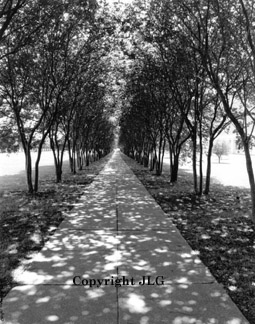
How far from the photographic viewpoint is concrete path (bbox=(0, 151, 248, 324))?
12.0 feet

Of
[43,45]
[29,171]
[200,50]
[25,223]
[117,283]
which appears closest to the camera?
[117,283]

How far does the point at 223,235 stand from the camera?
7.27 meters

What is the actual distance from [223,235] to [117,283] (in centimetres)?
373

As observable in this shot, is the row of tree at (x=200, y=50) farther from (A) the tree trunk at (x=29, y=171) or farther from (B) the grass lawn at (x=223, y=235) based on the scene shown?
(A) the tree trunk at (x=29, y=171)

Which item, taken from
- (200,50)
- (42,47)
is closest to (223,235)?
(200,50)

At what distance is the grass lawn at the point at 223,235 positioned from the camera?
453 centimetres

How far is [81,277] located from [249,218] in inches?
252

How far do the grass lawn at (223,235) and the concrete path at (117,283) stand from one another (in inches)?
9.9

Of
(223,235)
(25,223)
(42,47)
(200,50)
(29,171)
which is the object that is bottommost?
(223,235)

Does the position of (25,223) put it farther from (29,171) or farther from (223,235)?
(29,171)

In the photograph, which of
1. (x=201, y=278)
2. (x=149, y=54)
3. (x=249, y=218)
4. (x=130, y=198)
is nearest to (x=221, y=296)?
(x=201, y=278)

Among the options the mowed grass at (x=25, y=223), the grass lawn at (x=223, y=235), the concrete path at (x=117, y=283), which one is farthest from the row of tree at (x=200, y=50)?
the mowed grass at (x=25, y=223)

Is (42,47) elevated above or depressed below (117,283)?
above

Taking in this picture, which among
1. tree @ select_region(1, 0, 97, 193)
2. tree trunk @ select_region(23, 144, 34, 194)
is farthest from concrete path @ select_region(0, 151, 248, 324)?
tree @ select_region(1, 0, 97, 193)
